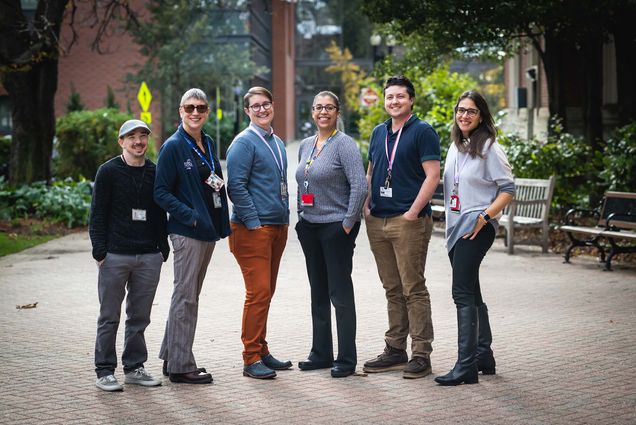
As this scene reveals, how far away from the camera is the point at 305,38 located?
77812 millimetres

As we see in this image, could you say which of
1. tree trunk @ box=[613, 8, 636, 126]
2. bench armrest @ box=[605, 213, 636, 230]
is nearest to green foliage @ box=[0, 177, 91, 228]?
tree trunk @ box=[613, 8, 636, 126]

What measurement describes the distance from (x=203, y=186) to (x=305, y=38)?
71883 millimetres

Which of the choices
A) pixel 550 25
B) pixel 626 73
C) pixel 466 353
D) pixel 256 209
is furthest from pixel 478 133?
pixel 626 73

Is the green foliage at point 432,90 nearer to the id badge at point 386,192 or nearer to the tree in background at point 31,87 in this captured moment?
the tree in background at point 31,87

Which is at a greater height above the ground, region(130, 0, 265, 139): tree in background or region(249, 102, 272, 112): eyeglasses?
region(130, 0, 265, 139): tree in background

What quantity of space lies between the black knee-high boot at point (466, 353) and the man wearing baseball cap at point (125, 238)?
195 cm

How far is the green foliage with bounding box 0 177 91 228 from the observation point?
19.8m

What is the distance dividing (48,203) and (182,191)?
45.2 ft

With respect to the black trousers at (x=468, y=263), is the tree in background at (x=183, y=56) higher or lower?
higher

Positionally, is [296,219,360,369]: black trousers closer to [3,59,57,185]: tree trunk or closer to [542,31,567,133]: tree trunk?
[542,31,567,133]: tree trunk

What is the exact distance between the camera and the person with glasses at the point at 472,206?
695 cm

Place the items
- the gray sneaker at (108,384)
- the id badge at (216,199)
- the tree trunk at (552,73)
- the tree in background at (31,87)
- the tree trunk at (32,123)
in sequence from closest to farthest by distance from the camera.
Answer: the gray sneaker at (108,384), the id badge at (216,199), the tree trunk at (552,73), the tree in background at (31,87), the tree trunk at (32,123)

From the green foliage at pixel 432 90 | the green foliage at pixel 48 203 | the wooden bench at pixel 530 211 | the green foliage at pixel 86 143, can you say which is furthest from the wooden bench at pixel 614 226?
the green foliage at pixel 86 143

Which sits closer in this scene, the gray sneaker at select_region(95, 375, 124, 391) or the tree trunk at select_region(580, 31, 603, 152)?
the gray sneaker at select_region(95, 375, 124, 391)
